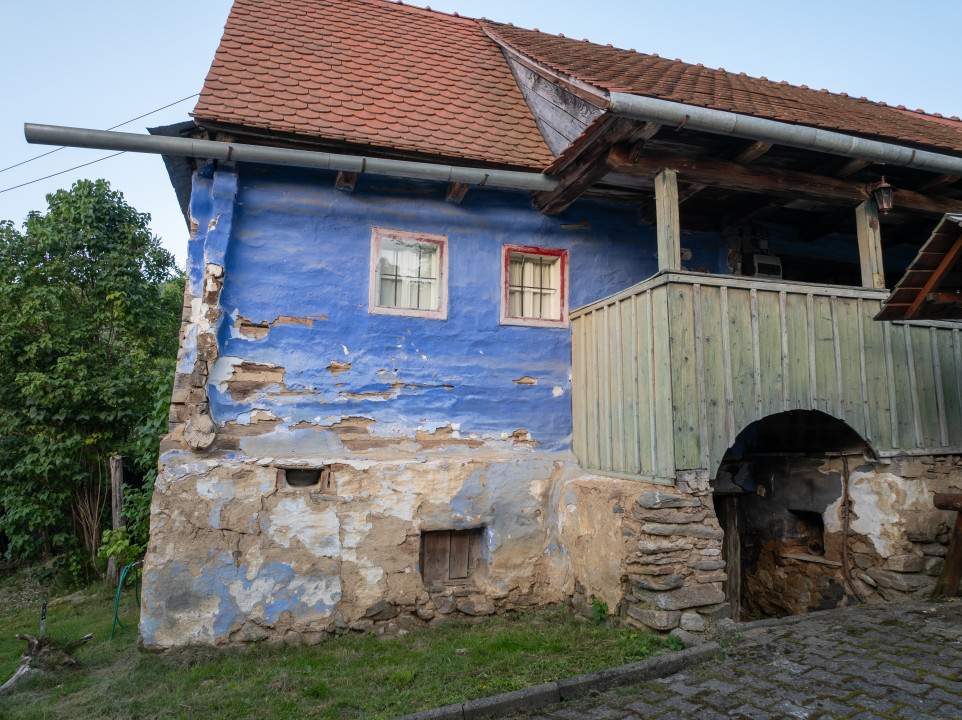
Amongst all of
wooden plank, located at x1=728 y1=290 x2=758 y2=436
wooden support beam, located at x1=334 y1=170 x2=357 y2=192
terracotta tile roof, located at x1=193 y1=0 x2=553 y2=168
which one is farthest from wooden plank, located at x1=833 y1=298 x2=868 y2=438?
Answer: wooden support beam, located at x1=334 y1=170 x2=357 y2=192

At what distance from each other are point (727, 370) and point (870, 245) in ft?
8.00

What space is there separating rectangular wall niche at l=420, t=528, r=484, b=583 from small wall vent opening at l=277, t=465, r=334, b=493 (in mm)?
1100

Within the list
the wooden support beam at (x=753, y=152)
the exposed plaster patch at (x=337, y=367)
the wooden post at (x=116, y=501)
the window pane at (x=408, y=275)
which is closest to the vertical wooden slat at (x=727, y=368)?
the wooden support beam at (x=753, y=152)

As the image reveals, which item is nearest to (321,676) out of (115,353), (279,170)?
(279,170)

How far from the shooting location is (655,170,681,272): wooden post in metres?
5.52

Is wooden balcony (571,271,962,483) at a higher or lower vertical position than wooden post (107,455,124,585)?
higher

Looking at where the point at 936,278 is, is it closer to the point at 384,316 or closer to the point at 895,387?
the point at 895,387

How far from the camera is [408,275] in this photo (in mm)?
6629

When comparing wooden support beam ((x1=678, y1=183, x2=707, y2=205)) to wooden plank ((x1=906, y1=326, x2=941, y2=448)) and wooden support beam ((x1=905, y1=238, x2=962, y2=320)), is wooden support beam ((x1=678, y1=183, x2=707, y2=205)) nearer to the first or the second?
wooden support beam ((x1=905, y1=238, x2=962, y2=320))

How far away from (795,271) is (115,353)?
35.9 feet

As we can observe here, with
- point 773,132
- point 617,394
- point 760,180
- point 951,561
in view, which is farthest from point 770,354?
point 951,561

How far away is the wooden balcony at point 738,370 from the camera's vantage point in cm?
528

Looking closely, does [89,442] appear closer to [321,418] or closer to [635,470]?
[321,418]

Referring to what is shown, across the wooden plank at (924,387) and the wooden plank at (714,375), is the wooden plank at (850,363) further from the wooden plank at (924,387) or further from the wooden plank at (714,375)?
the wooden plank at (714,375)
